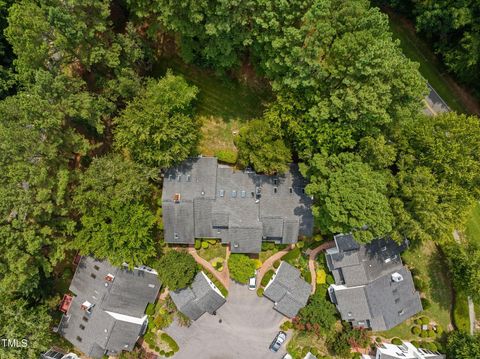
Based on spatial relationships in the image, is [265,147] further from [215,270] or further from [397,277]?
[397,277]

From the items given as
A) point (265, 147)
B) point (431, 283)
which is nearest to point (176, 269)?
point (265, 147)

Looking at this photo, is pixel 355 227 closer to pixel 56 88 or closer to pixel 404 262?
pixel 404 262

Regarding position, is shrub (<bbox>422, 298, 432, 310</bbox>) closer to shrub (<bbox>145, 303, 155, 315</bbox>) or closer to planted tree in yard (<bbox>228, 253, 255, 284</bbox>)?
planted tree in yard (<bbox>228, 253, 255, 284</bbox>)

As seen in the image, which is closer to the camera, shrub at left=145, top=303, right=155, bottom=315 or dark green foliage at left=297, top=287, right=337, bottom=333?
dark green foliage at left=297, top=287, right=337, bottom=333

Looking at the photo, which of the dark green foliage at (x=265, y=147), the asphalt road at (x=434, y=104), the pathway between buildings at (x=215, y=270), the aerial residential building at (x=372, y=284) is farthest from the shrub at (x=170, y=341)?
the asphalt road at (x=434, y=104)

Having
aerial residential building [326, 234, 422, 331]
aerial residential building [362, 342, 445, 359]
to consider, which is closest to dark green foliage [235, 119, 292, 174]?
aerial residential building [326, 234, 422, 331]

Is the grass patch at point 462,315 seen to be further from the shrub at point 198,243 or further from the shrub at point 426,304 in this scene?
the shrub at point 198,243
